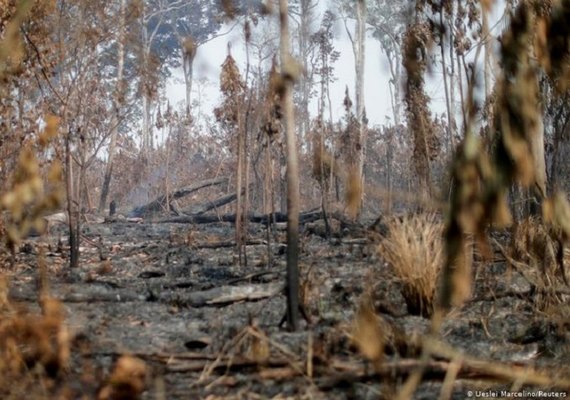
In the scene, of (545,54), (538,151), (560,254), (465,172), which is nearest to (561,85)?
(545,54)

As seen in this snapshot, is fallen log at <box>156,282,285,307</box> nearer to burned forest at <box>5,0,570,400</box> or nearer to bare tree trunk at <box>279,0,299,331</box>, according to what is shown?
burned forest at <box>5,0,570,400</box>

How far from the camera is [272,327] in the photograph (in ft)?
11.7

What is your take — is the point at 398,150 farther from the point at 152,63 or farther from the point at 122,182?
the point at 152,63

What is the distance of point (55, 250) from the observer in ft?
25.7

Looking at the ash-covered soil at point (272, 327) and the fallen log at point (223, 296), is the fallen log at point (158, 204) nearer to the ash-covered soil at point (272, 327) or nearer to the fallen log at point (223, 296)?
the ash-covered soil at point (272, 327)

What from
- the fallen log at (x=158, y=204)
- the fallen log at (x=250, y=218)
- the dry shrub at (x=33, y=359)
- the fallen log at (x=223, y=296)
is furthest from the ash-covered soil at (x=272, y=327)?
the fallen log at (x=158, y=204)

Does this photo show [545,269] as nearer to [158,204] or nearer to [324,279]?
[324,279]

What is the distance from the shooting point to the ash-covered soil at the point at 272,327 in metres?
2.47

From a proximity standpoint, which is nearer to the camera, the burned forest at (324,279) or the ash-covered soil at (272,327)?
the burned forest at (324,279)

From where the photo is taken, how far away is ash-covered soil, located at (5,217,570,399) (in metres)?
2.47

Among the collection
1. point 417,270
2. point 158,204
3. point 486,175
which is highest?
point 158,204

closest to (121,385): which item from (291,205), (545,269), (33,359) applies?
(33,359)

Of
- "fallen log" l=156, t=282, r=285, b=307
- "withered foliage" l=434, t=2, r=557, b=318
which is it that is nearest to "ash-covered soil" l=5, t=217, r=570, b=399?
"fallen log" l=156, t=282, r=285, b=307

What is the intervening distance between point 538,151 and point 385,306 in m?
3.11
